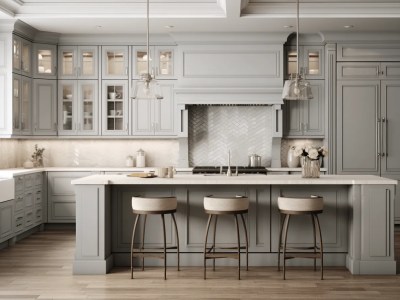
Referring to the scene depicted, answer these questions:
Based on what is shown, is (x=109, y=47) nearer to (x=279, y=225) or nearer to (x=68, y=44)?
(x=68, y=44)

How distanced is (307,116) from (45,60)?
3.83 m

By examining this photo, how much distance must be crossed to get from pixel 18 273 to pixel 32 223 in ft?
7.02

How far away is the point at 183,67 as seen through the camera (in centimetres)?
759

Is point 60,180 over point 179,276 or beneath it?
over

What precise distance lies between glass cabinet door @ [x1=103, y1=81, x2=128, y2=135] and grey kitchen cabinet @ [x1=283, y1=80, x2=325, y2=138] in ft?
7.53

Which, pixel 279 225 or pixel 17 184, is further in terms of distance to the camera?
pixel 17 184

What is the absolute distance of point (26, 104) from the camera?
748 cm

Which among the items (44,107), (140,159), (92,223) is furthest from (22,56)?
(92,223)

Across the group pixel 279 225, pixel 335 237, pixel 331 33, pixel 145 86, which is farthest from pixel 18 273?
pixel 331 33

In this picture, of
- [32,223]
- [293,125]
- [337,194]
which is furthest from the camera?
[293,125]

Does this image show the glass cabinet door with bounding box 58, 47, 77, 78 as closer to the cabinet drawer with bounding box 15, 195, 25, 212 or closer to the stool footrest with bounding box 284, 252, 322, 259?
the cabinet drawer with bounding box 15, 195, 25, 212

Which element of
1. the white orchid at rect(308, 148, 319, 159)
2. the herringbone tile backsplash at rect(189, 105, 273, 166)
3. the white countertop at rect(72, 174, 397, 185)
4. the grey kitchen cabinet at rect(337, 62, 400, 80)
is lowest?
the white countertop at rect(72, 174, 397, 185)

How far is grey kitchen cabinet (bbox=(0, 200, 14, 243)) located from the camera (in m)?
6.13

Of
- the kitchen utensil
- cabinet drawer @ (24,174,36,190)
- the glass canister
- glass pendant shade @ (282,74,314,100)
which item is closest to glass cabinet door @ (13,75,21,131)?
cabinet drawer @ (24,174,36,190)
